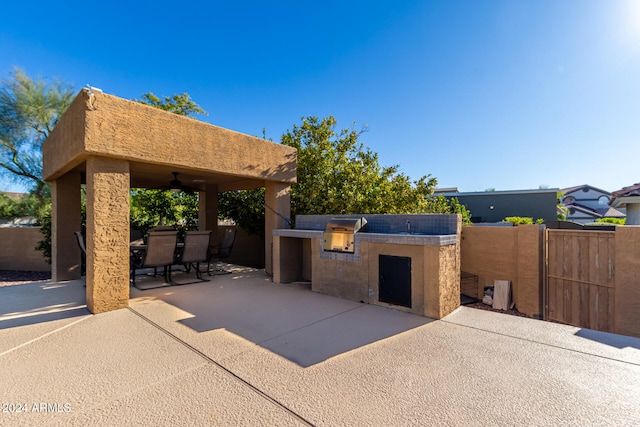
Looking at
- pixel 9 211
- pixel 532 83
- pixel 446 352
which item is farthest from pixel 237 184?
pixel 9 211

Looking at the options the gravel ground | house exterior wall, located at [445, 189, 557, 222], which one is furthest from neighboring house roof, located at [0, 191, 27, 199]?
house exterior wall, located at [445, 189, 557, 222]

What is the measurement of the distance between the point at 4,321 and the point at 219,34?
42.8 feet

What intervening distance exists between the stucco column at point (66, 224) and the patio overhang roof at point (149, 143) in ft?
1.14

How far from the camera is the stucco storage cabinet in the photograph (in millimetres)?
4488

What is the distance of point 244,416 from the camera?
2.22m

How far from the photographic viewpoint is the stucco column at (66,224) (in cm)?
750

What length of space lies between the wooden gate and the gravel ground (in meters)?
15.1

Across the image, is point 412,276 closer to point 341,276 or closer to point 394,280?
point 394,280

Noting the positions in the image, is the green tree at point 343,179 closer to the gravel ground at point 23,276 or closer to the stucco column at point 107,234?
the stucco column at point 107,234

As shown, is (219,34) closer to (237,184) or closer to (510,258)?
(237,184)

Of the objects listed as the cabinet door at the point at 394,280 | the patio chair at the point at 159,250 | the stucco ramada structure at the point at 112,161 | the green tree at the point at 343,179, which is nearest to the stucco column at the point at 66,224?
the stucco ramada structure at the point at 112,161

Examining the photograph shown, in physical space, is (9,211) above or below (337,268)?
above

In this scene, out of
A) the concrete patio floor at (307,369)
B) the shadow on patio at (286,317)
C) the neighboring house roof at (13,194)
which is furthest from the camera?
the neighboring house roof at (13,194)

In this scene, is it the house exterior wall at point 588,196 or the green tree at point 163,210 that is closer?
the green tree at point 163,210
